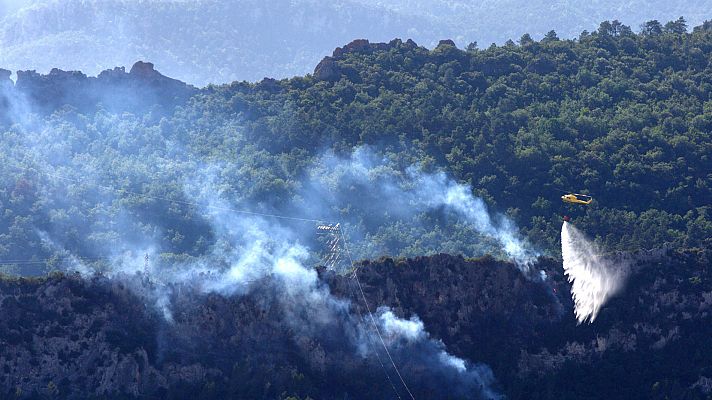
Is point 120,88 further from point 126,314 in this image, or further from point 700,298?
point 700,298

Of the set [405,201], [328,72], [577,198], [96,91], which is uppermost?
[328,72]

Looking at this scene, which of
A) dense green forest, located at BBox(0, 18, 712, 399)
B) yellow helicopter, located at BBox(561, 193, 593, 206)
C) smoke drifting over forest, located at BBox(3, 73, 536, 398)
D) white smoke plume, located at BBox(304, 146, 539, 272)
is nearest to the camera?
dense green forest, located at BBox(0, 18, 712, 399)

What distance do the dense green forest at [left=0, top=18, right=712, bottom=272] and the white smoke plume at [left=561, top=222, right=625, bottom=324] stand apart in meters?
2.67

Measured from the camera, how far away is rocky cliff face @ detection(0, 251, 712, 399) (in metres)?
130

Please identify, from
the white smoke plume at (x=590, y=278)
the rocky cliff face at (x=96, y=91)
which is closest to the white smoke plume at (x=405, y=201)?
the white smoke plume at (x=590, y=278)

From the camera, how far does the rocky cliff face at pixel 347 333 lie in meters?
130

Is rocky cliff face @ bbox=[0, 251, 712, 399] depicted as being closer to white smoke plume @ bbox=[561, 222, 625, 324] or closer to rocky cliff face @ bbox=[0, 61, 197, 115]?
white smoke plume @ bbox=[561, 222, 625, 324]

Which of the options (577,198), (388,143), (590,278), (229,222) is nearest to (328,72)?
(388,143)

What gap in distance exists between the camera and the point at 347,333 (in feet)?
449

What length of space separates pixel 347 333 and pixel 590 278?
717 inches

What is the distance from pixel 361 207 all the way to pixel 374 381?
2559cm

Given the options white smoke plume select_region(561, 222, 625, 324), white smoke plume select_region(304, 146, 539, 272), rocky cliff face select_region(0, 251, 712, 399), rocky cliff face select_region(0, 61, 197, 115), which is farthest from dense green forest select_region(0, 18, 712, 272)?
rocky cliff face select_region(0, 251, 712, 399)

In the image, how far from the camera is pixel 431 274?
459ft

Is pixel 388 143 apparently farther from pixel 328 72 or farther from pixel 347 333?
pixel 347 333
